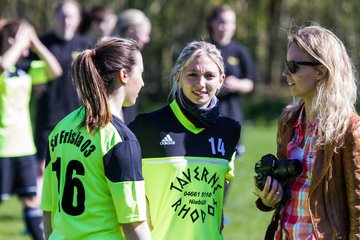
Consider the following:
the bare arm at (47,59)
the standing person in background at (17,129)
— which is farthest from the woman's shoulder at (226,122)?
the bare arm at (47,59)

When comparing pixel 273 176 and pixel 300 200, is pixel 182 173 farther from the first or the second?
pixel 300 200

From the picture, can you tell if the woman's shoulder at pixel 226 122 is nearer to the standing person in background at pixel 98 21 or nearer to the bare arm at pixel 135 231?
the bare arm at pixel 135 231

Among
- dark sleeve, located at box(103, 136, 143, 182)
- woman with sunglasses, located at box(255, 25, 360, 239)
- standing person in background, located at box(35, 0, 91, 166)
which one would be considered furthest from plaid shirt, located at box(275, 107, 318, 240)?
standing person in background, located at box(35, 0, 91, 166)

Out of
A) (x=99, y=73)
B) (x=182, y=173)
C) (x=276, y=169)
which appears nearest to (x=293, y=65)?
(x=276, y=169)

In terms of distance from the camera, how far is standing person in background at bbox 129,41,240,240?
4.05 metres

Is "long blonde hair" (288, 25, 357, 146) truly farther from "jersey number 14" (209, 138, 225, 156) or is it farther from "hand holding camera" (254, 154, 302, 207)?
"jersey number 14" (209, 138, 225, 156)

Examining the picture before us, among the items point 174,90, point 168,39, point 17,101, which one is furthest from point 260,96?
point 174,90

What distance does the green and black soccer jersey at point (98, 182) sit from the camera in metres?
3.42

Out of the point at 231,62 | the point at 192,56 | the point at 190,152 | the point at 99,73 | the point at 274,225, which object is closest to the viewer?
the point at 99,73

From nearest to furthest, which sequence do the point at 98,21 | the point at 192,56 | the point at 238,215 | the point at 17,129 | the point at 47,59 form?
1. the point at 192,56
2. the point at 17,129
3. the point at 47,59
4. the point at 98,21
5. the point at 238,215

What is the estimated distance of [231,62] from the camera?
8523 mm

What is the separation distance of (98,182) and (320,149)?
1083 millimetres

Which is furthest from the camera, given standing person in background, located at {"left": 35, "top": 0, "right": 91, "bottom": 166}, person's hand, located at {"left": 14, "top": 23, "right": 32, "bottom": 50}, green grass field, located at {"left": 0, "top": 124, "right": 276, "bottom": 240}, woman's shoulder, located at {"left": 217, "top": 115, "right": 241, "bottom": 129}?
standing person in background, located at {"left": 35, "top": 0, "right": 91, "bottom": 166}

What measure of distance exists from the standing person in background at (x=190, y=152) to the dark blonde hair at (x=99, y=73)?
0.62m
